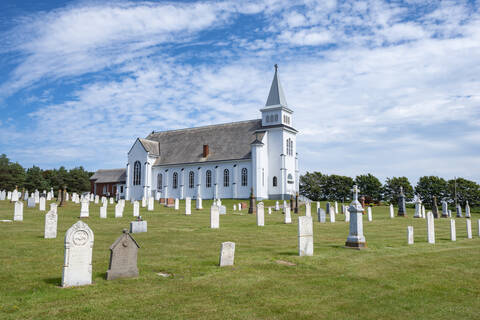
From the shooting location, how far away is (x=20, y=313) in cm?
642

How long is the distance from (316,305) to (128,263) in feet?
15.0

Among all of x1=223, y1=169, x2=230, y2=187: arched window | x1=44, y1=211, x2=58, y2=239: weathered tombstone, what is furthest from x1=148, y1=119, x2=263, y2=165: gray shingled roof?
x1=44, y1=211, x2=58, y2=239: weathered tombstone

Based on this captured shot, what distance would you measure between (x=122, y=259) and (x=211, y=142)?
176ft

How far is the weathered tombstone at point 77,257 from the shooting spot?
27.1 ft

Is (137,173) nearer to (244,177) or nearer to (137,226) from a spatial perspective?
(244,177)

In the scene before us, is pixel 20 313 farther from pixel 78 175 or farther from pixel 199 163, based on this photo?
pixel 78 175

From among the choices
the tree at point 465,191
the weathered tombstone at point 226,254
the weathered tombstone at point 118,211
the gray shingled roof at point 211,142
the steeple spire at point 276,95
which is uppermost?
the steeple spire at point 276,95

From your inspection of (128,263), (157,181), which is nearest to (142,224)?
(128,263)

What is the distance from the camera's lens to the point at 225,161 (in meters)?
57.7

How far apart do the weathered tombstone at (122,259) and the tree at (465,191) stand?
74339mm

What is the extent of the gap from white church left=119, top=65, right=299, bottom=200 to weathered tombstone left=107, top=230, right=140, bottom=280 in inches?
1775

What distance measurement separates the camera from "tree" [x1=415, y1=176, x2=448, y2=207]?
73750 mm

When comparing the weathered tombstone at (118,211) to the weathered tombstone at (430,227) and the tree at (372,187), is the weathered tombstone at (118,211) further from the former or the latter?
the tree at (372,187)

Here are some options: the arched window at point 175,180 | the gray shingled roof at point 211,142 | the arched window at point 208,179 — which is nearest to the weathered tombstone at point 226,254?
the gray shingled roof at point 211,142
